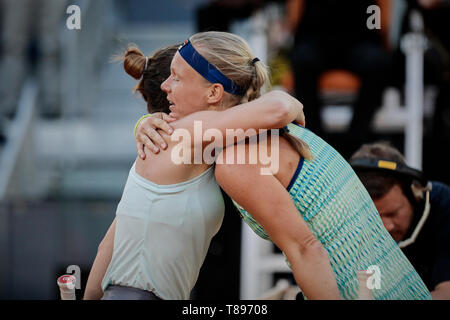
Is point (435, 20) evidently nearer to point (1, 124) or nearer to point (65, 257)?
point (65, 257)

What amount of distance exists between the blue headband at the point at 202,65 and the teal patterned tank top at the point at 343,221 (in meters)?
0.21

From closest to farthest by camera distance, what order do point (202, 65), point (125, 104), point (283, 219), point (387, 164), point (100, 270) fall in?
point (283, 219) < point (202, 65) < point (100, 270) < point (387, 164) < point (125, 104)

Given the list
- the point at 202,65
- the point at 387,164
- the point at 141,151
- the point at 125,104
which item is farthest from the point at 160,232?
the point at 125,104

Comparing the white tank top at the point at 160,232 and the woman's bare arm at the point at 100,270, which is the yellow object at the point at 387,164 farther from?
the woman's bare arm at the point at 100,270

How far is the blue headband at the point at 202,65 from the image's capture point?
1.47 m

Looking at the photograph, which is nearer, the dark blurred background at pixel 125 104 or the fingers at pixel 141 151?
the fingers at pixel 141 151

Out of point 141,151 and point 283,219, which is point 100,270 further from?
point 283,219

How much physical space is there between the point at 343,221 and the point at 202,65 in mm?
476

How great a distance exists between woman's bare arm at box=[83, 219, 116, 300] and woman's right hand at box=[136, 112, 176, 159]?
0.23 m

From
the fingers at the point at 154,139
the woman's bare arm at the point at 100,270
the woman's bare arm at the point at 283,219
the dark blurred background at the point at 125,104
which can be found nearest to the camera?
the woman's bare arm at the point at 283,219

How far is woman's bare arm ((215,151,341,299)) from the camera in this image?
4.39 ft

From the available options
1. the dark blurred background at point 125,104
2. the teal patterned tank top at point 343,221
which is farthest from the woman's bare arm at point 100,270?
the dark blurred background at point 125,104

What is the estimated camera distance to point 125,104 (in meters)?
5.29

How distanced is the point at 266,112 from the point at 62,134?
366 centimetres
